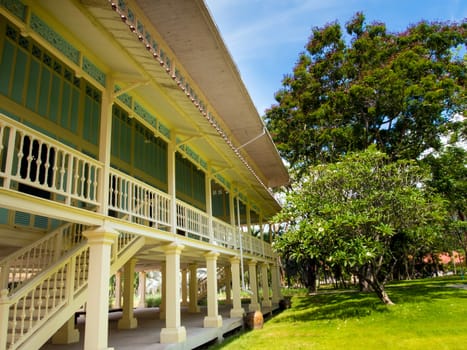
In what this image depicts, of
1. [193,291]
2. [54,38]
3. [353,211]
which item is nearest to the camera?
[54,38]

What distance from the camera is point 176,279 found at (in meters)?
8.19

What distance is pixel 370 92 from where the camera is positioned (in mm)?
17531

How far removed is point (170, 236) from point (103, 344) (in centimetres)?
300

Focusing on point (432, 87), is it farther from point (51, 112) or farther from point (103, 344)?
point (103, 344)

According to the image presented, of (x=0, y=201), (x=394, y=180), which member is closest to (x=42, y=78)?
(x=0, y=201)

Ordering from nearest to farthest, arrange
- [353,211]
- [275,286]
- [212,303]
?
[212,303] → [353,211] → [275,286]

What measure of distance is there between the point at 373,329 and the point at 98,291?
7576mm

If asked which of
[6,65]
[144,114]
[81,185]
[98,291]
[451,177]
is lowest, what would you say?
[98,291]

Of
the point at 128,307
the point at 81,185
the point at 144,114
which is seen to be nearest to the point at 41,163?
the point at 81,185

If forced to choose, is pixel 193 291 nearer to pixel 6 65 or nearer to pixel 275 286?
pixel 275 286

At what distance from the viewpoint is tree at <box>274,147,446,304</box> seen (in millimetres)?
11289

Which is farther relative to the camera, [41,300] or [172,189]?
[172,189]

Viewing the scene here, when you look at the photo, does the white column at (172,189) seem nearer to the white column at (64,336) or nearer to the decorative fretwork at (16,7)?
the white column at (64,336)

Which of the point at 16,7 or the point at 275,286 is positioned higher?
the point at 16,7
